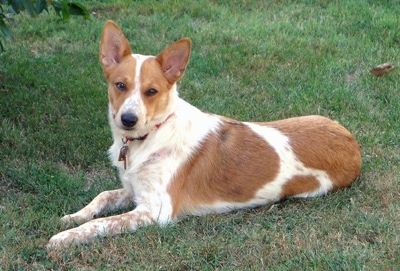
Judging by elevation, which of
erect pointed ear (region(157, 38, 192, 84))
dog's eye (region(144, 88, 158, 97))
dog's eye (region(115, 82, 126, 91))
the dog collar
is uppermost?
erect pointed ear (region(157, 38, 192, 84))

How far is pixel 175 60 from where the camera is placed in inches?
185

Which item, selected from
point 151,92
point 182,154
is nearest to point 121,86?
point 151,92

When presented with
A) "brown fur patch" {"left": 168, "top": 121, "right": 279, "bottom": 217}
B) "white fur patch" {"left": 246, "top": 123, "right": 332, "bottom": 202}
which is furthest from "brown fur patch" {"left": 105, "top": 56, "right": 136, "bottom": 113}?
"white fur patch" {"left": 246, "top": 123, "right": 332, "bottom": 202}

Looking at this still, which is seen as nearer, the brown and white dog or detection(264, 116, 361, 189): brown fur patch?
the brown and white dog

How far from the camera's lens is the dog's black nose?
4449 mm

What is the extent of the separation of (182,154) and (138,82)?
0.55 metres

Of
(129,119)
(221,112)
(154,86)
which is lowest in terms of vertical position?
(221,112)

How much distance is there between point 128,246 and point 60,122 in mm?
2258

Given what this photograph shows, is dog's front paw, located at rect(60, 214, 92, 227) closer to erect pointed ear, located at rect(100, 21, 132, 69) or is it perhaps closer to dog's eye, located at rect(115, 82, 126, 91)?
dog's eye, located at rect(115, 82, 126, 91)

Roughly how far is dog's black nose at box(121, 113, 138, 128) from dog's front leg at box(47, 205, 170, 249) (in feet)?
1.70

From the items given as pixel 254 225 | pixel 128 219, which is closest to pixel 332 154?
pixel 254 225

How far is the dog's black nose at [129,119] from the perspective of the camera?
4.45 metres

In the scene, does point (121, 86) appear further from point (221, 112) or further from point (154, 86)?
point (221, 112)

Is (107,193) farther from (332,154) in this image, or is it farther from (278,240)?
(332,154)
